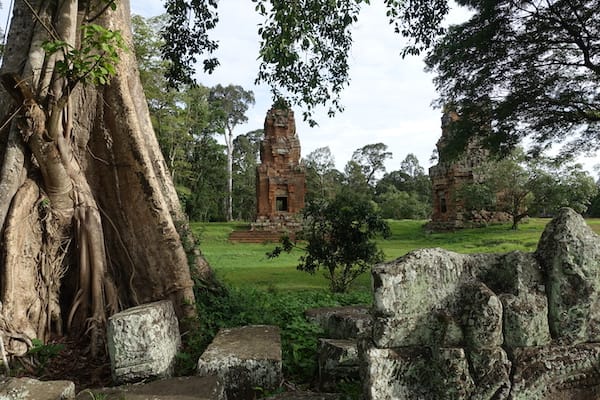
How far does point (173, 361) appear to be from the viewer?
2982 mm

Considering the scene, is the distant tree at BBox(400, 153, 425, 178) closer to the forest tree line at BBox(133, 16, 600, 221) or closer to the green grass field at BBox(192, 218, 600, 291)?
the forest tree line at BBox(133, 16, 600, 221)

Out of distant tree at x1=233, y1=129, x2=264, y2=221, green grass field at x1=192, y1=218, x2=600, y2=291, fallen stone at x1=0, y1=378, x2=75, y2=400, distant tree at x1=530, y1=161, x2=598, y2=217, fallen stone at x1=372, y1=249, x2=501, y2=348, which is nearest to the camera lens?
fallen stone at x1=372, y1=249, x2=501, y2=348

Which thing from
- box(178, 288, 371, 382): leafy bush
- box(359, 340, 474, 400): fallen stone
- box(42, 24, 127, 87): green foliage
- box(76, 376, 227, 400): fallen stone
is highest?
box(42, 24, 127, 87): green foliage

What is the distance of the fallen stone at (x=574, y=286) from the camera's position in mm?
1767

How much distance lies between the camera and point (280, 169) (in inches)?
835

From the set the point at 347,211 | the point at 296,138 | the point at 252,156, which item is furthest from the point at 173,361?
the point at 252,156

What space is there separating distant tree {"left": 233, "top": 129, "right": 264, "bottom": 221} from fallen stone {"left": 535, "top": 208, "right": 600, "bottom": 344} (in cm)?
3126

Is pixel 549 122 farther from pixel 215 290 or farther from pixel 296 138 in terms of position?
pixel 296 138

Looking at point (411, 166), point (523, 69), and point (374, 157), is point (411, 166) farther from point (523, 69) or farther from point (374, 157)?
point (523, 69)

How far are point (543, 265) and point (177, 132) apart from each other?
2488cm

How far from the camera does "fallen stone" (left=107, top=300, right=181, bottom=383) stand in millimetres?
2678

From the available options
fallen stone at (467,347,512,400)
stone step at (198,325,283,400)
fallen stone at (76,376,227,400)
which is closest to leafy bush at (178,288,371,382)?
stone step at (198,325,283,400)

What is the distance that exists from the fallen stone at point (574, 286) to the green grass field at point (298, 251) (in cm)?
466

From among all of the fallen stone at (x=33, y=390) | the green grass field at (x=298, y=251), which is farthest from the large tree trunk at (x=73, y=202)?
the green grass field at (x=298, y=251)
